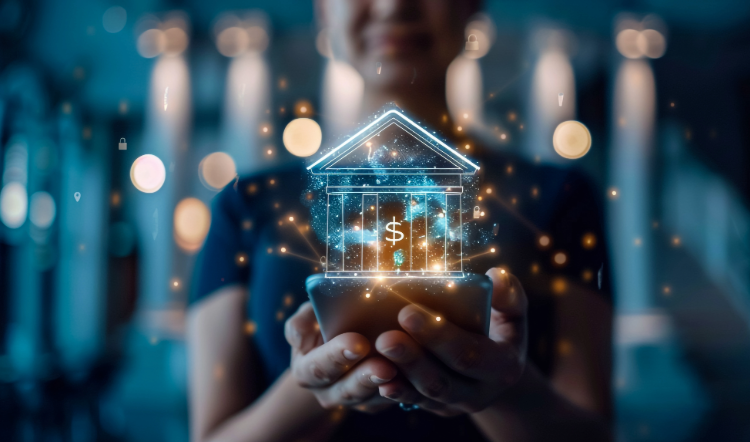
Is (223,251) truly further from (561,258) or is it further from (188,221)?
(561,258)

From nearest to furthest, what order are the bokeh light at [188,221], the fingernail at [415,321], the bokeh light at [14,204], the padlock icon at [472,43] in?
the fingernail at [415,321]
the padlock icon at [472,43]
the bokeh light at [188,221]
the bokeh light at [14,204]

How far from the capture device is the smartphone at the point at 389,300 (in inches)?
11.6

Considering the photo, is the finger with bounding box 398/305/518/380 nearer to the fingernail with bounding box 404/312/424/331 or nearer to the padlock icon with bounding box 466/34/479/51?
the fingernail with bounding box 404/312/424/331

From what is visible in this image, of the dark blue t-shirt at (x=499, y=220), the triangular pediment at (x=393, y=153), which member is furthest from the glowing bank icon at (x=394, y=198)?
the dark blue t-shirt at (x=499, y=220)

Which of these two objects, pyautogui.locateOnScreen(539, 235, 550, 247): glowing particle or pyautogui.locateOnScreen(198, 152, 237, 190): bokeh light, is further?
pyautogui.locateOnScreen(198, 152, 237, 190): bokeh light

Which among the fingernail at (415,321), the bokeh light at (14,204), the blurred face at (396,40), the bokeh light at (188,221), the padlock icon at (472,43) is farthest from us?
the bokeh light at (14,204)

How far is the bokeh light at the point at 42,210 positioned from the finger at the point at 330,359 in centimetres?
126

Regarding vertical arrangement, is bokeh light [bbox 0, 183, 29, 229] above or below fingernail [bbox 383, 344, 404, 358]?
above

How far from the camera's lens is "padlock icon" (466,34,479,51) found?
0.58 metres

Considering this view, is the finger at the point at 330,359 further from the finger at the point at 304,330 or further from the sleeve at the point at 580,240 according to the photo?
the sleeve at the point at 580,240

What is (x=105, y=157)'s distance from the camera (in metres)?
0.80

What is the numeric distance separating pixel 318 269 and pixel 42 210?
4.13 ft

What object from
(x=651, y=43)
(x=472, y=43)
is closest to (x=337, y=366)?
(x=472, y=43)

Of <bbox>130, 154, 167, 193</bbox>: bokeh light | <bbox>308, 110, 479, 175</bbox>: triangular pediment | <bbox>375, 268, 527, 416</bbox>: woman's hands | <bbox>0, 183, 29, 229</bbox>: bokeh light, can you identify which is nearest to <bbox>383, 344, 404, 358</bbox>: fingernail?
<bbox>375, 268, 527, 416</bbox>: woman's hands
